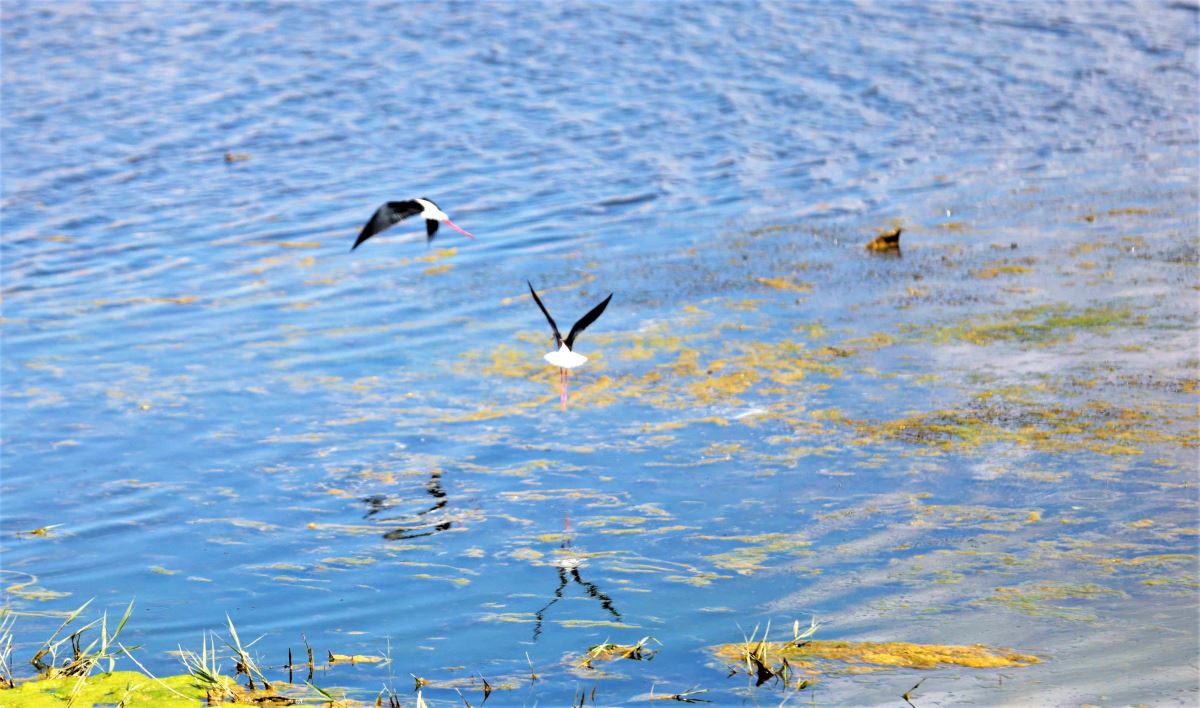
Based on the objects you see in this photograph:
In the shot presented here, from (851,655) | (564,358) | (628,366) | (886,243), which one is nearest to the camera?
(851,655)

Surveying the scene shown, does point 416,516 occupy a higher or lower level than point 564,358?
lower

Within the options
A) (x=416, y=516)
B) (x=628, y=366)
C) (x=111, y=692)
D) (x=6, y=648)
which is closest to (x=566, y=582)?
(x=416, y=516)

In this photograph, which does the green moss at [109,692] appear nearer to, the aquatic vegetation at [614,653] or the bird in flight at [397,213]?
the aquatic vegetation at [614,653]

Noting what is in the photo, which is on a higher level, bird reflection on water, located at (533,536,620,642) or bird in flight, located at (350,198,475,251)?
bird in flight, located at (350,198,475,251)

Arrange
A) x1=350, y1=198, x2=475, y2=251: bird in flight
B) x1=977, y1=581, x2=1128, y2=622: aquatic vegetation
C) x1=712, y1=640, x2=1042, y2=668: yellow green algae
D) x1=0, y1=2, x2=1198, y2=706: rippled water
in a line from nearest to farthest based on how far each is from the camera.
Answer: x1=712, y1=640, x2=1042, y2=668: yellow green algae, x1=977, y1=581, x2=1128, y2=622: aquatic vegetation, x1=0, y1=2, x2=1198, y2=706: rippled water, x1=350, y1=198, x2=475, y2=251: bird in flight

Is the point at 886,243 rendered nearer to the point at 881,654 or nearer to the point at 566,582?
the point at 566,582

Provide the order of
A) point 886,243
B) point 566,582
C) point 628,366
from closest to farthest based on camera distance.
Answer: point 566,582 → point 628,366 → point 886,243

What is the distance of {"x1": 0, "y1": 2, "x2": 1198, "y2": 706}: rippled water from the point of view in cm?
593

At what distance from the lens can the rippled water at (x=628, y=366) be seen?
5934 millimetres

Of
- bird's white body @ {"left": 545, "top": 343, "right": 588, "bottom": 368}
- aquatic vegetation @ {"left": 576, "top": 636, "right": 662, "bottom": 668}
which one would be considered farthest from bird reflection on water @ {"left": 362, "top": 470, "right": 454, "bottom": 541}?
aquatic vegetation @ {"left": 576, "top": 636, "right": 662, "bottom": 668}

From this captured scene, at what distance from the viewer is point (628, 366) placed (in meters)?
9.03

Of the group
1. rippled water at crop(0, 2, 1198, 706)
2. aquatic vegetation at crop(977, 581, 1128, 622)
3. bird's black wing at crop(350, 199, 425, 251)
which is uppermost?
bird's black wing at crop(350, 199, 425, 251)

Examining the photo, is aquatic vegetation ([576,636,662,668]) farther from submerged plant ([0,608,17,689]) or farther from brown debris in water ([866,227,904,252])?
brown debris in water ([866,227,904,252])

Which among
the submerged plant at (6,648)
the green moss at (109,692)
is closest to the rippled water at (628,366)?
the submerged plant at (6,648)
